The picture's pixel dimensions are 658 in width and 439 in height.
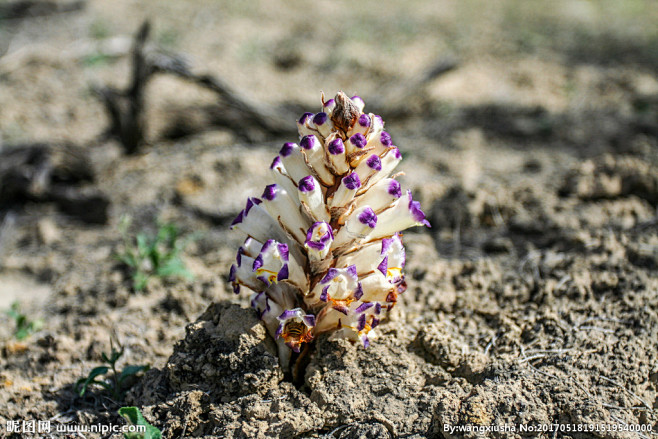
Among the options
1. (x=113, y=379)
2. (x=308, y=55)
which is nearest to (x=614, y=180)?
(x=113, y=379)

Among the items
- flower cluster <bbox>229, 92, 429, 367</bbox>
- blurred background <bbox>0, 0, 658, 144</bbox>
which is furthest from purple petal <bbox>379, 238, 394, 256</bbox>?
blurred background <bbox>0, 0, 658, 144</bbox>

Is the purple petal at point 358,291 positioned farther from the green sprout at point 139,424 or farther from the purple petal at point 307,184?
the green sprout at point 139,424

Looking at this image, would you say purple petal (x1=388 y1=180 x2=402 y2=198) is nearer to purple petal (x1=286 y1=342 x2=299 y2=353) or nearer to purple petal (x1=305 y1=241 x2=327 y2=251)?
Result: purple petal (x1=305 y1=241 x2=327 y2=251)

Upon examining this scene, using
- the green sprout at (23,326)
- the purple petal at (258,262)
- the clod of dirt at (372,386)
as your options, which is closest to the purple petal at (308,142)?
the purple petal at (258,262)

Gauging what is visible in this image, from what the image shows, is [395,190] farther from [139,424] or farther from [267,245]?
[139,424]

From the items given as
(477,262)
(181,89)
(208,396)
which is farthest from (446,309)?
(181,89)

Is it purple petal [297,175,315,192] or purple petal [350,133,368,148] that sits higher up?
purple petal [350,133,368,148]
